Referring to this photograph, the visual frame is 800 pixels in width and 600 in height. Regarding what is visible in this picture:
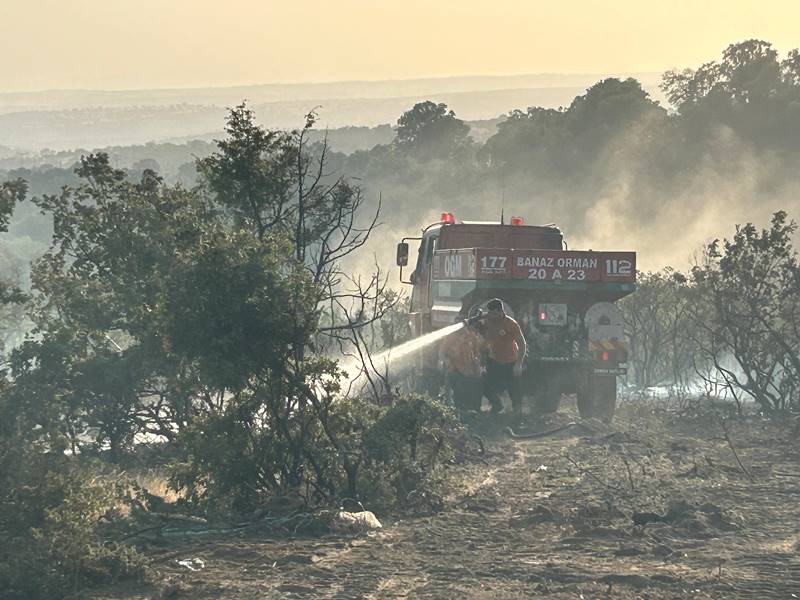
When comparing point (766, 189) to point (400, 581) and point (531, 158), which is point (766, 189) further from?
point (400, 581)

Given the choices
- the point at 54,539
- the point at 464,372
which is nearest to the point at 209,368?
the point at 54,539

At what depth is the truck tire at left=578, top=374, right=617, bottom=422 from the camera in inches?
728

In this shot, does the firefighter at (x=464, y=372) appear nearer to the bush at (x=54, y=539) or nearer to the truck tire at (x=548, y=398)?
the truck tire at (x=548, y=398)

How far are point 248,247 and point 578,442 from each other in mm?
7164

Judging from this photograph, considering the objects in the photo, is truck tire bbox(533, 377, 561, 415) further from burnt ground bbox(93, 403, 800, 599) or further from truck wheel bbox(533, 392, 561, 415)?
burnt ground bbox(93, 403, 800, 599)

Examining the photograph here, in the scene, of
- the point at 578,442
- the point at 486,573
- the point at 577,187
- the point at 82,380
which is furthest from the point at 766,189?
the point at 486,573

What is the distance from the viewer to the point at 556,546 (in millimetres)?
8922

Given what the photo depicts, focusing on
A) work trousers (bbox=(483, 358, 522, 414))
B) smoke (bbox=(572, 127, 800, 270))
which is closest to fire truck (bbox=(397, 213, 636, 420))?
work trousers (bbox=(483, 358, 522, 414))

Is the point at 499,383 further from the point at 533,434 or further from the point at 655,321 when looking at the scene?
the point at 655,321

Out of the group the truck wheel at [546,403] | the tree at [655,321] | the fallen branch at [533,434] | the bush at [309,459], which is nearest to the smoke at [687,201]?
the tree at [655,321]

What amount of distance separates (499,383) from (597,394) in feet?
7.53

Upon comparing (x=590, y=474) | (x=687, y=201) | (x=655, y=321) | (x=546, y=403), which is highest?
(x=687, y=201)

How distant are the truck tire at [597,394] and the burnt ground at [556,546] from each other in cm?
520

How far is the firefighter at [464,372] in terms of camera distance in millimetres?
17609
